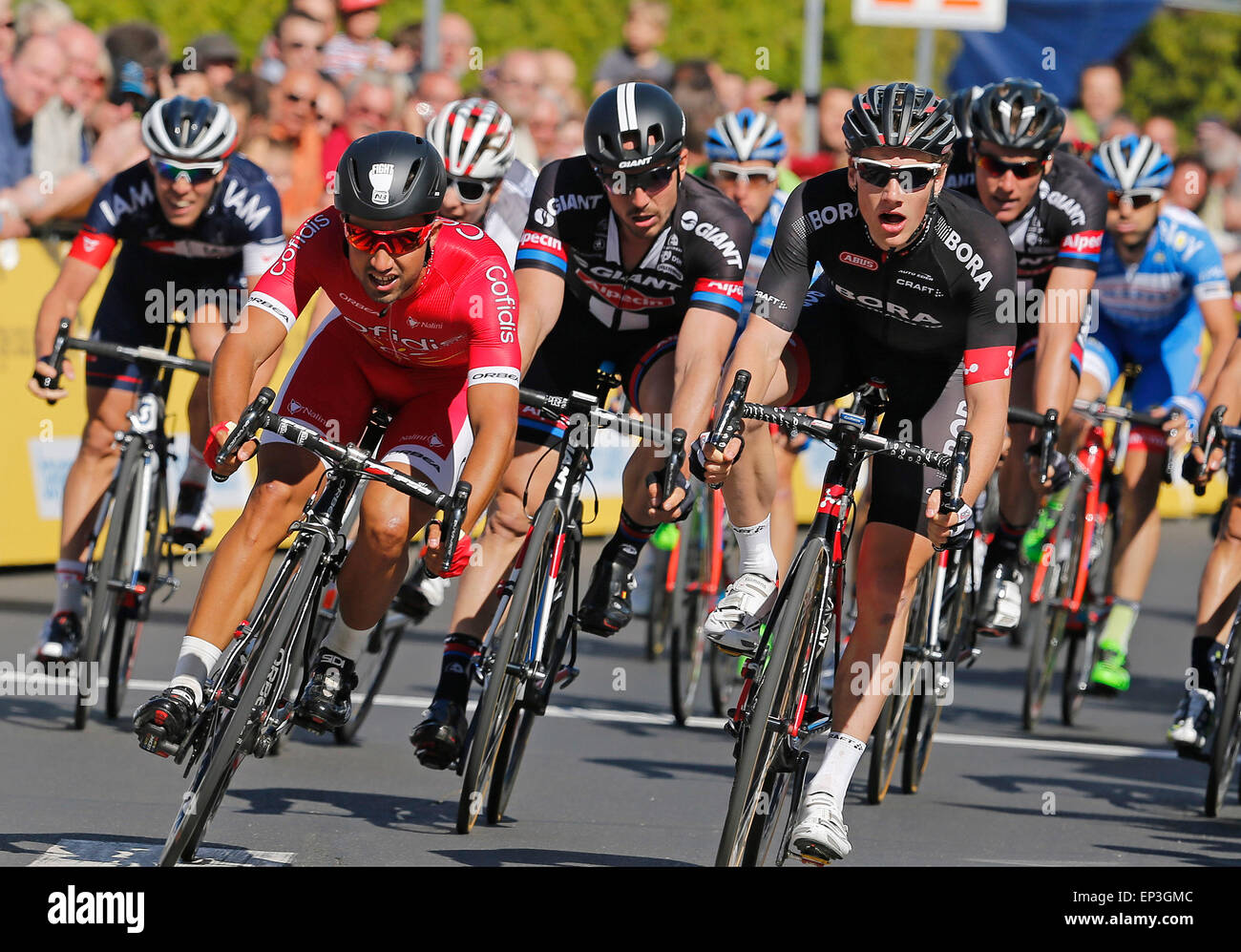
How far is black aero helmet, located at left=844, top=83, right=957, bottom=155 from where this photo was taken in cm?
612

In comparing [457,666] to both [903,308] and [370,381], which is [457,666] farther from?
[903,308]

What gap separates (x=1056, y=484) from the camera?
878cm

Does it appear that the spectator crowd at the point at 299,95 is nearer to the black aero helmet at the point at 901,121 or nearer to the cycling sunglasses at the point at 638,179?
the cycling sunglasses at the point at 638,179

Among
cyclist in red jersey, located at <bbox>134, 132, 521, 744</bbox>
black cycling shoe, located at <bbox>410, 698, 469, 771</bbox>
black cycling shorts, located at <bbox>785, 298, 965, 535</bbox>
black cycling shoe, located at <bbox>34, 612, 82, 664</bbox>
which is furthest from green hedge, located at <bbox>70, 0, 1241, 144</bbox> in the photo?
cyclist in red jersey, located at <bbox>134, 132, 521, 744</bbox>

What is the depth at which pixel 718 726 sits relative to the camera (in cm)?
958

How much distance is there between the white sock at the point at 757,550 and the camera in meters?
7.33

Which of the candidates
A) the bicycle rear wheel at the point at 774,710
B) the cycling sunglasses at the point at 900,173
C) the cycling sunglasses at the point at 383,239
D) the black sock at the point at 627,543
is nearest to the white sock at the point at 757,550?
the black sock at the point at 627,543

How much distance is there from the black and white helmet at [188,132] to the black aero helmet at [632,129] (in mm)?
2190

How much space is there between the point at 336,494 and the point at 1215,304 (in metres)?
5.44

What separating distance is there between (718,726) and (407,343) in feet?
12.5

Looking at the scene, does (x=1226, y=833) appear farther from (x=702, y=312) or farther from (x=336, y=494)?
(x=336, y=494)

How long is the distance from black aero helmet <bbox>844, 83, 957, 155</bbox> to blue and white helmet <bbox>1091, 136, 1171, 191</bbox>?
3.83 metres
